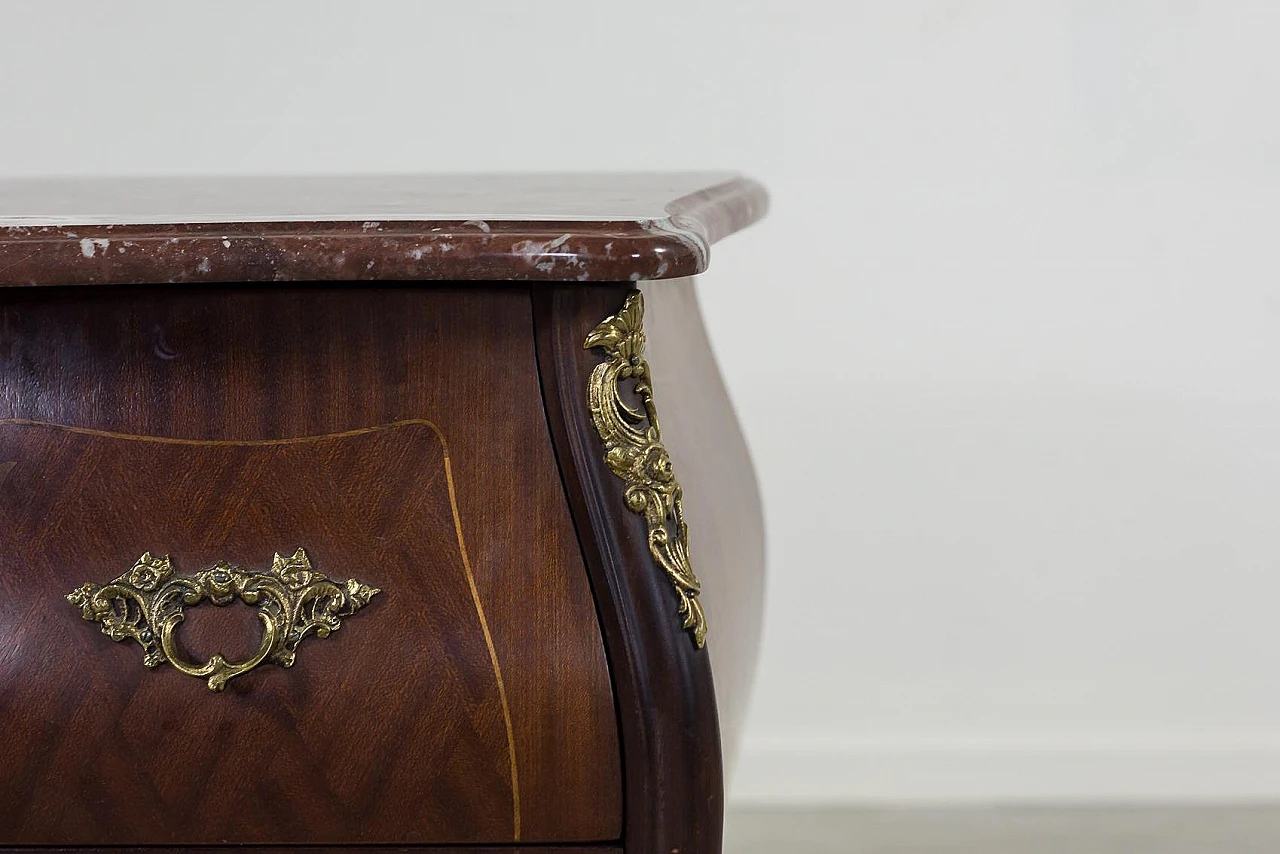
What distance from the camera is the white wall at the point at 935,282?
1.74 meters

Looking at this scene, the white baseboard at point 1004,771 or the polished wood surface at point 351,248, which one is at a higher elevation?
the polished wood surface at point 351,248

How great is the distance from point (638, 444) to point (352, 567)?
134mm

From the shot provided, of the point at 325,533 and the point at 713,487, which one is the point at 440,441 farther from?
the point at 713,487

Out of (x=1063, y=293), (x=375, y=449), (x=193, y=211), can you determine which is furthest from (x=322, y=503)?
(x=1063, y=293)

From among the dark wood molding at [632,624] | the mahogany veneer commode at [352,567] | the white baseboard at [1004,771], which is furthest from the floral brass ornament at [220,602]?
the white baseboard at [1004,771]

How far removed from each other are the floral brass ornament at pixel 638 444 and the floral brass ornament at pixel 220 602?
4.7 inches

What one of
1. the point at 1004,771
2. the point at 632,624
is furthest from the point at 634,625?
the point at 1004,771

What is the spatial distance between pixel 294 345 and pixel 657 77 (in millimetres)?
1264

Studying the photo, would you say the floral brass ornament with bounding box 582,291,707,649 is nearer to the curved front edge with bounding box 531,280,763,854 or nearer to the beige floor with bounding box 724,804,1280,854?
the curved front edge with bounding box 531,280,763,854

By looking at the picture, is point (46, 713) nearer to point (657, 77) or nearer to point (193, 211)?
point (193, 211)

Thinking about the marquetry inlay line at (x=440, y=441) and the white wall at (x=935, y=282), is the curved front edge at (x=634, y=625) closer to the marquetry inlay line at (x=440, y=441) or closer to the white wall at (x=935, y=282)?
the marquetry inlay line at (x=440, y=441)

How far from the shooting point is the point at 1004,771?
6.15ft

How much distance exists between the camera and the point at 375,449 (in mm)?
583

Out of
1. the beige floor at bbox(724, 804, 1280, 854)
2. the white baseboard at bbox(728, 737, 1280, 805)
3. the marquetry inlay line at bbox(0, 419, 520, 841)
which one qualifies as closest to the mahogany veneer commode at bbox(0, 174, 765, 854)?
the marquetry inlay line at bbox(0, 419, 520, 841)
